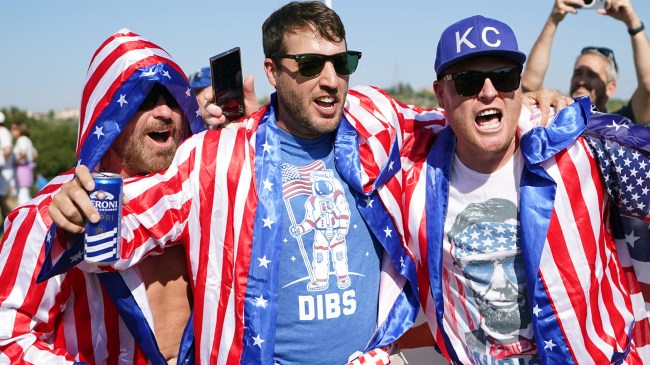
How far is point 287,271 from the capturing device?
9.07ft

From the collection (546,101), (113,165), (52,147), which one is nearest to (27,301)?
(113,165)

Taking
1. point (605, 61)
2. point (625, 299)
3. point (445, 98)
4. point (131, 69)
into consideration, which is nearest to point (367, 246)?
point (445, 98)

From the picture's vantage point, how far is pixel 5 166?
34.3ft

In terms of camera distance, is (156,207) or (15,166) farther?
(15,166)

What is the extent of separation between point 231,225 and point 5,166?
9208 millimetres

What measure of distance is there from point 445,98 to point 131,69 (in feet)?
4.84

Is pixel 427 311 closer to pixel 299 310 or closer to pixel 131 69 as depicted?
pixel 299 310

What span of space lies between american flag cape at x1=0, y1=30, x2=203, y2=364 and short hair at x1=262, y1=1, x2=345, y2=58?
19.3 inches

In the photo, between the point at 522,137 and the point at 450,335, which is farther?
the point at 450,335

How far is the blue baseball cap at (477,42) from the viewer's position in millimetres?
2629

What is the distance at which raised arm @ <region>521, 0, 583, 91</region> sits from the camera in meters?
4.49

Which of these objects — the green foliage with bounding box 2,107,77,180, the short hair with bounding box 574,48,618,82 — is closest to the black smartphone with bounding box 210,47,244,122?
the short hair with bounding box 574,48,618,82

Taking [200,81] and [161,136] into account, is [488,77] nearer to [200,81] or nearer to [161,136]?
[161,136]

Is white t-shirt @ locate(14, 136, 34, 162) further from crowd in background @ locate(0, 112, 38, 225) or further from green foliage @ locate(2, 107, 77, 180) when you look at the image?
green foliage @ locate(2, 107, 77, 180)
